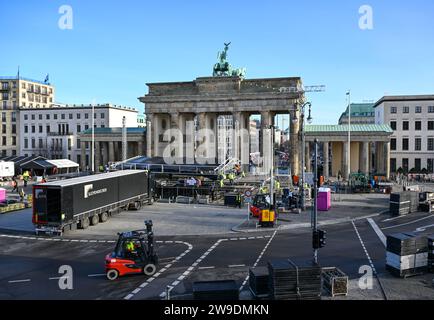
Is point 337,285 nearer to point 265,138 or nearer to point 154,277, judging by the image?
point 154,277

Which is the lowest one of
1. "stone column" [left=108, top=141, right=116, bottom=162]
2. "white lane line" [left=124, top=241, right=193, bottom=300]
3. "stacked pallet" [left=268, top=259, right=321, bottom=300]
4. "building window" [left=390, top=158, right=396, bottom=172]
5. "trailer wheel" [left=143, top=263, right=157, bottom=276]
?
"white lane line" [left=124, top=241, right=193, bottom=300]

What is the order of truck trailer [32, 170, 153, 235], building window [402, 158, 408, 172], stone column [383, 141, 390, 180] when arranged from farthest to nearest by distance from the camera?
1. building window [402, 158, 408, 172]
2. stone column [383, 141, 390, 180]
3. truck trailer [32, 170, 153, 235]

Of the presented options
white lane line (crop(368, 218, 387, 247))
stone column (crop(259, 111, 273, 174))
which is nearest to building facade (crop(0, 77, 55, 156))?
stone column (crop(259, 111, 273, 174))

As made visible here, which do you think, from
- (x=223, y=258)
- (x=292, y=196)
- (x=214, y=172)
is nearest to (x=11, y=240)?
(x=223, y=258)

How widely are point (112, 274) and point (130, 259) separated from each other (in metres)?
1.05

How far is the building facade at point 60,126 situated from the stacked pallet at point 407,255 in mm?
85227

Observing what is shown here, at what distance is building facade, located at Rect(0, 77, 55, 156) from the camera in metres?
→ 105

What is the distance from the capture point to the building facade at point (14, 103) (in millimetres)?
104562

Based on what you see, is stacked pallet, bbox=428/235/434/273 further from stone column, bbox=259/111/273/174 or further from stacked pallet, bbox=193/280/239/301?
stone column, bbox=259/111/273/174

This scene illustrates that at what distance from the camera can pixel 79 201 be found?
98.3 feet

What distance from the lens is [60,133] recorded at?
100 metres

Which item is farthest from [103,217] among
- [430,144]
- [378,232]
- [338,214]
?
[430,144]

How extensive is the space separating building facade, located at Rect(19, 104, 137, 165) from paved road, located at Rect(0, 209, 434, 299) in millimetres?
72006
